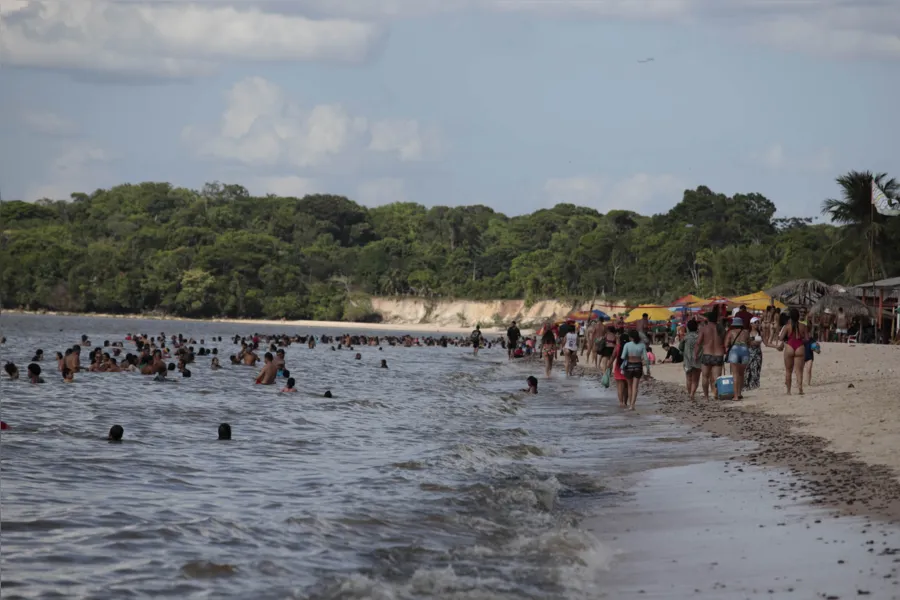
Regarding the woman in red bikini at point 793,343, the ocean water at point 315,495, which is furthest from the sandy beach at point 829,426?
the ocean water at point 315,495

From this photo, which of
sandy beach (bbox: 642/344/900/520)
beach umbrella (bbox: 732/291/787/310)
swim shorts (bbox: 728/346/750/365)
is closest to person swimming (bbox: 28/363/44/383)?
sandy beach (bbox: 642/344/900/520)

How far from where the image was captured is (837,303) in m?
36.7

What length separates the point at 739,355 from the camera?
698 inches

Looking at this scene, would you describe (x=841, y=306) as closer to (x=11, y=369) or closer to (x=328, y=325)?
(x=11, y=369)

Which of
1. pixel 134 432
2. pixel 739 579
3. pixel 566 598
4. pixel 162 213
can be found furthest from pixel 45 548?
pixel 162 213

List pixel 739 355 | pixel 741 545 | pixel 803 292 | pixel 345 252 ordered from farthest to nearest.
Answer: pixel 345 252 → pixel 803 292 → pixel 739 355 → pixel 741 545

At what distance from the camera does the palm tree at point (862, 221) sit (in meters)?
45.8

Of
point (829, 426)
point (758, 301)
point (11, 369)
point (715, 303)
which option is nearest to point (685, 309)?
point (758, 301)

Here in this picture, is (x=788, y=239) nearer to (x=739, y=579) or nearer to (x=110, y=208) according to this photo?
(x=739, y=579)

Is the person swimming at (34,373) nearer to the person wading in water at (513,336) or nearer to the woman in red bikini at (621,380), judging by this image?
the woman in red bikini at (621,380)

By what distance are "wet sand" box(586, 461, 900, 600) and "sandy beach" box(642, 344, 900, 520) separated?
435 millimetres

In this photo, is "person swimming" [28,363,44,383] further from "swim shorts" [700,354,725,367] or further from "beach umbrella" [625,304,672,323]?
"beach umbrella" [625,304,672,323]

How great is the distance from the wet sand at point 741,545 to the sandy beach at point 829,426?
0.44 m

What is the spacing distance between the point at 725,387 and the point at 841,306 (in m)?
20.0
